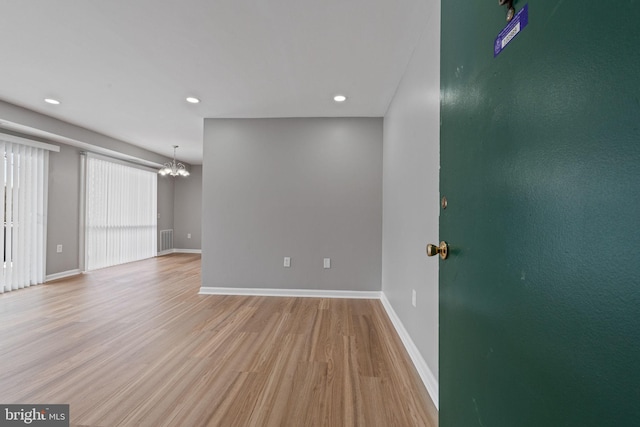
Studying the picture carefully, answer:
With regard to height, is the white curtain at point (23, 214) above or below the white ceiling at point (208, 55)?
below

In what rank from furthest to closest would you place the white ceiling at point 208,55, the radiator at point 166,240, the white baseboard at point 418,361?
1. the radiator at point 166,240
2. the white ceiling at point 208,55
3. the white baseboard at point 418,361

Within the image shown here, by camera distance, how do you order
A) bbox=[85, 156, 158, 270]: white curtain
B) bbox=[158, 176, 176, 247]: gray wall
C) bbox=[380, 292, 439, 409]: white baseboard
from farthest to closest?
bbox=[158, 176, 176, 247]: gray wall
bbox=[85, 156, 158, 270]: white curtain
bbox=[380, 292, 439, 409]: white baseboard

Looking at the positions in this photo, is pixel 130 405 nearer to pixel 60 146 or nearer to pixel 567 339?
pixel 567 339

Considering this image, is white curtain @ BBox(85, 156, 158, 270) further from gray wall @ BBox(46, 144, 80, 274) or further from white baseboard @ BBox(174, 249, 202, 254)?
white baseboard @ BBox(174, 249, 202, 254)

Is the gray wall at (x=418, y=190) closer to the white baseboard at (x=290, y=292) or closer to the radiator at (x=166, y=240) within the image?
the white baseboard at (x=290, y=292)

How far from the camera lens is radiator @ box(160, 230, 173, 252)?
704cm

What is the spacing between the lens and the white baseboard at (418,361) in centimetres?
158

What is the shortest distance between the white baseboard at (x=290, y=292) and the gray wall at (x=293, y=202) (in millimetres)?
56

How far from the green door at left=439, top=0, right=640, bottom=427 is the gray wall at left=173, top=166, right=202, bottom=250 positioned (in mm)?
7578

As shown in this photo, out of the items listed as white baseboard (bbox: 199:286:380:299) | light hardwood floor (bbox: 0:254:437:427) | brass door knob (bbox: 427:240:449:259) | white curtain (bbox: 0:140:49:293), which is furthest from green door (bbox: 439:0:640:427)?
white curtain (bbox: 0:140:49:293)

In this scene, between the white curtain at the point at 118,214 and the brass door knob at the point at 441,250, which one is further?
the white curtain at the point at 118,214

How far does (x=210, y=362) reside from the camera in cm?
196
